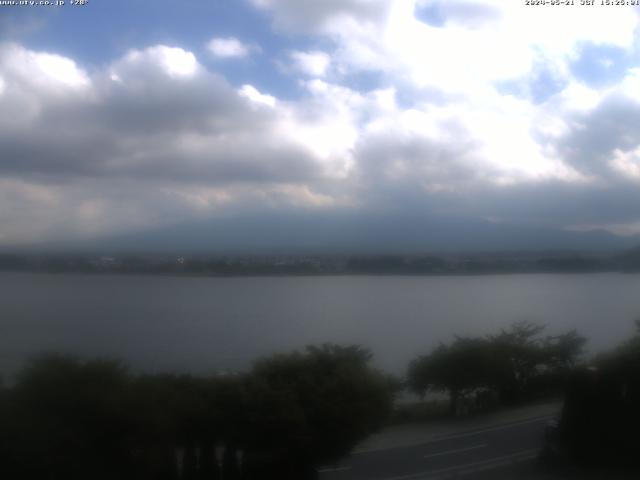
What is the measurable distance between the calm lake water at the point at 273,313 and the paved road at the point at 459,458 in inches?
41.1

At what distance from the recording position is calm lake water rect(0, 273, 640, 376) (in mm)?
6617

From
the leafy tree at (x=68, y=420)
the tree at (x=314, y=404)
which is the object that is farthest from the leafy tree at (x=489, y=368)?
the leafy tree at (x=68, y=420)

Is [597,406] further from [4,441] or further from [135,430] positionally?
[4,441]

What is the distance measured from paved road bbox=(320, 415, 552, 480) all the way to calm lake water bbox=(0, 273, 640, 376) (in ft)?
3.43

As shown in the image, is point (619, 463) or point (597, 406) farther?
point (597, 406)

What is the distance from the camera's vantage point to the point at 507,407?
7121mm

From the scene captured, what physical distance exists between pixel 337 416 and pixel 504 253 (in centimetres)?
349

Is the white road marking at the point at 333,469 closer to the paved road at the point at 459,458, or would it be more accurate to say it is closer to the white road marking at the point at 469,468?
the paved road at the point at 459,458

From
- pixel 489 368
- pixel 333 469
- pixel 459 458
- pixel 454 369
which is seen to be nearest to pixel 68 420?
pixel 333 469

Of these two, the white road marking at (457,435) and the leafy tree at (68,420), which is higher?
the leafy tree at (68,420)

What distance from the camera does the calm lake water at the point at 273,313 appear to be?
21.7ft

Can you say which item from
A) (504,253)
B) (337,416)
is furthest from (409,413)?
(504,253)

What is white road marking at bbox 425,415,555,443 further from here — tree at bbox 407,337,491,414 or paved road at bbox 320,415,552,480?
tree at bbox 407,337,491,414

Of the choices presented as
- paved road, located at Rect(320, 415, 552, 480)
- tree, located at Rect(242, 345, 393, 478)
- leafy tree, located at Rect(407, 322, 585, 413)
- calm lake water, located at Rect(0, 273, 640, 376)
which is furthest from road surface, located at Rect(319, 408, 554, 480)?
calm lake water, located at Rect(0, 273, 640, 376)
